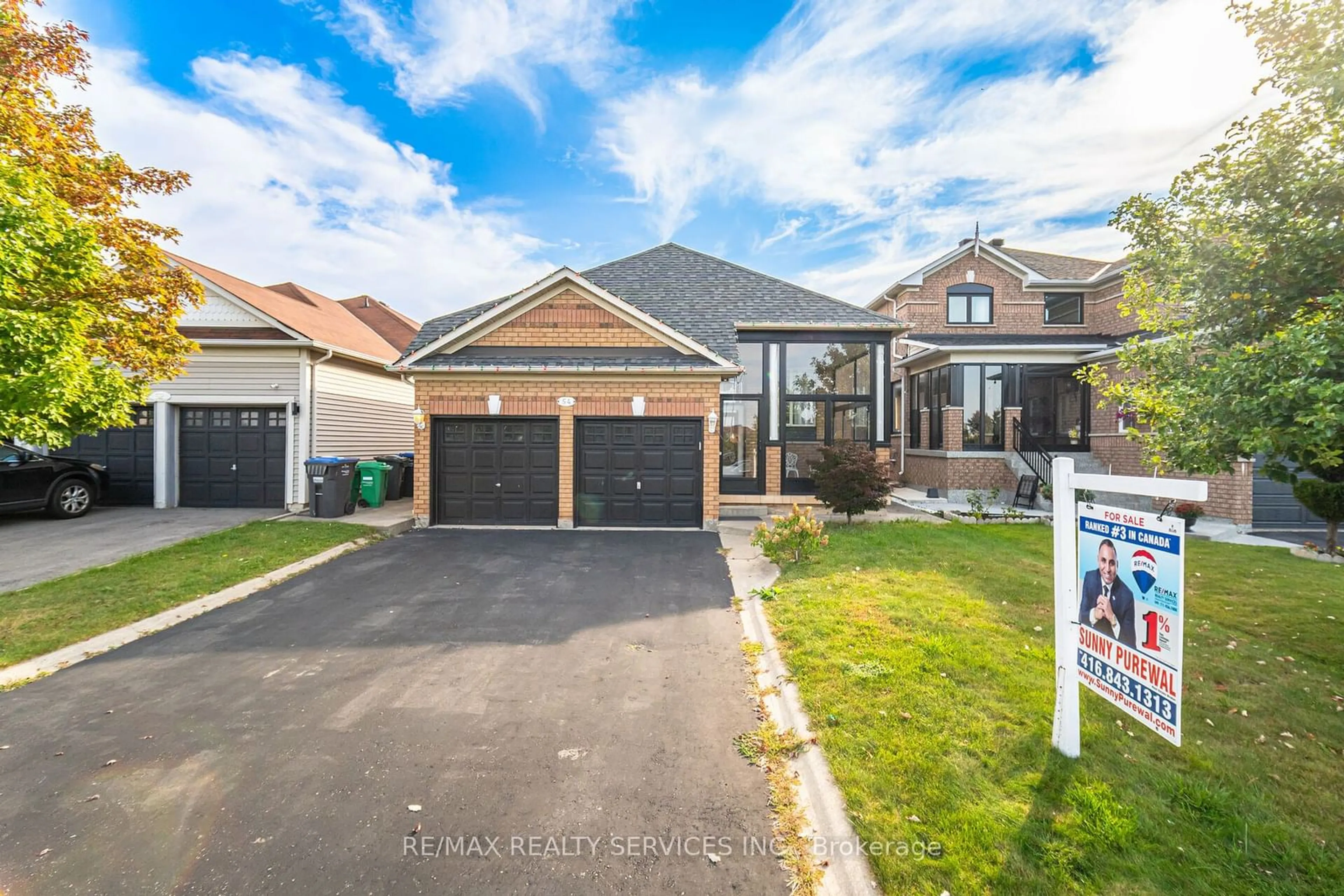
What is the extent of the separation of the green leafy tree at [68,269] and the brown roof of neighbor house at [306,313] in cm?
313

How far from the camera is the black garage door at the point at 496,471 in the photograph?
1085 centimetres

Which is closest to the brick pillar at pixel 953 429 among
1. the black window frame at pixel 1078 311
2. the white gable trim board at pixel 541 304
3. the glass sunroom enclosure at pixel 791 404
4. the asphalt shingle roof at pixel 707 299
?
the glass sunroom enclosure at pixel 791 404

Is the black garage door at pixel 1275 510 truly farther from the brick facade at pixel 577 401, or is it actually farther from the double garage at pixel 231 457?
the double garage at pixel 231 457

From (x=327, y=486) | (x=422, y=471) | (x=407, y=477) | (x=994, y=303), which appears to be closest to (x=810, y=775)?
(x=422, y=471)

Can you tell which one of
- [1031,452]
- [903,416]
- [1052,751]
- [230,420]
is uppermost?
[903,416]

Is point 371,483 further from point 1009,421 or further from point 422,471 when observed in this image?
point 1009,421

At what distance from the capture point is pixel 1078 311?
734 inches

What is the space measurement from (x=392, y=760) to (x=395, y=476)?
40.3ft

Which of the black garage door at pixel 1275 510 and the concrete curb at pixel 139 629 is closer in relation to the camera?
the concrete curb at pixel 139 629

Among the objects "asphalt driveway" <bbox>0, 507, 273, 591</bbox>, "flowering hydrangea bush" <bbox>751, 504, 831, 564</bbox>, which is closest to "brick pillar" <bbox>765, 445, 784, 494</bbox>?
"flowering hydrangea bush" <bbox>751, 504, 831, 564</bbox>

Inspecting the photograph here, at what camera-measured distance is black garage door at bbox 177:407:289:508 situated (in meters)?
12.4

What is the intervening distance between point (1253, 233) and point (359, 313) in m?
27.7

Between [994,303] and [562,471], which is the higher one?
[994,303]

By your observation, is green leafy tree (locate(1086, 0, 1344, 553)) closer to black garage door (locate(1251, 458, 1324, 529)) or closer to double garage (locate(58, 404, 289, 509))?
black garage door (locate(1251, 458, 1324, 529))
